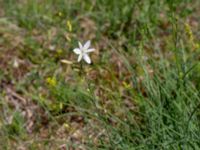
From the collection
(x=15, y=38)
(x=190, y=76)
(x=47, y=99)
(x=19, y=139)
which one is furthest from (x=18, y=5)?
(x=190, y=76)

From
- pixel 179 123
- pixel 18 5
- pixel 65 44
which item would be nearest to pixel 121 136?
pixel 179 123

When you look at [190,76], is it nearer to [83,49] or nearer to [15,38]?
[83,49]

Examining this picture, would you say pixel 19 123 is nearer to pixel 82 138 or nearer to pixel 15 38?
pixel 82 138

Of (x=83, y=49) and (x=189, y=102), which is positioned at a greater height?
(x=83, y=49)

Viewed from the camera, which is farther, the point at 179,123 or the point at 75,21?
the point at 75,21

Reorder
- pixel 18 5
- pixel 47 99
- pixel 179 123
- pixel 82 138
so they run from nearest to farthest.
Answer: pixel 179 123 < pixel 82 138 < pixel 47 99 < pixel 18 5

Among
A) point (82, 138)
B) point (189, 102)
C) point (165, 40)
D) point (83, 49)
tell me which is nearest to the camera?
point (83, 49)

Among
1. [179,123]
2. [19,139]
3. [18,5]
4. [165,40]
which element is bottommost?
[19,139]
